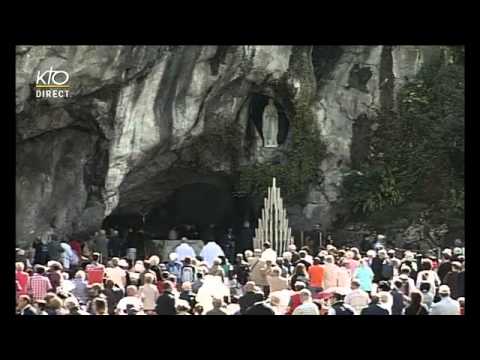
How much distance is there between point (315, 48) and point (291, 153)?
1836mm

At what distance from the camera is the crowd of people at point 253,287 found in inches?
430

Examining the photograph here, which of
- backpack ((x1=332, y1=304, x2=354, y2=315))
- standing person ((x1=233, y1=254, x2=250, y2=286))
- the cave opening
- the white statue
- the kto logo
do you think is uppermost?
the kto logo

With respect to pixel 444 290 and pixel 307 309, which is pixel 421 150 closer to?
pixel 444 290

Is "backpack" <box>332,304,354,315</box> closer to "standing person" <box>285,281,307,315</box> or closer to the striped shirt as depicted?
"standing person" <box>285,281,307,315</box>

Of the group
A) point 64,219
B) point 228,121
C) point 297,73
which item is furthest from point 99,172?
point 297,73

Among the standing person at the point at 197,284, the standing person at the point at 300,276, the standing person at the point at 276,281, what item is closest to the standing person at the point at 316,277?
the standing person at the point at 300,276

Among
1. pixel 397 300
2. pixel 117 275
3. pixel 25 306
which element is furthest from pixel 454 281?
pixel 25 306

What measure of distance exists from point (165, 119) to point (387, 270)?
5269 millimetres

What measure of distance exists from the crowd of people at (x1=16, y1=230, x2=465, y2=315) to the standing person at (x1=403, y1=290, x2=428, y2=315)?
1 centimetres

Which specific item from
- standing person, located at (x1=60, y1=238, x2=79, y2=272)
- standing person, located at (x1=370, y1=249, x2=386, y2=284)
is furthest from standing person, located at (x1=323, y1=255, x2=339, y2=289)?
standing person, located at (x1=60, y1=238, x2=79, y2=272)

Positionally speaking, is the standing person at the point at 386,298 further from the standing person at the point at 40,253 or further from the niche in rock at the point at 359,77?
the niche in rock at the point at 359,77

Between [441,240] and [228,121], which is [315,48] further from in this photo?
[441,240]

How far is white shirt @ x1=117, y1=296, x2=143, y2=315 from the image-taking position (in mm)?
11195

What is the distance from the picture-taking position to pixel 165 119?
16.9 m
